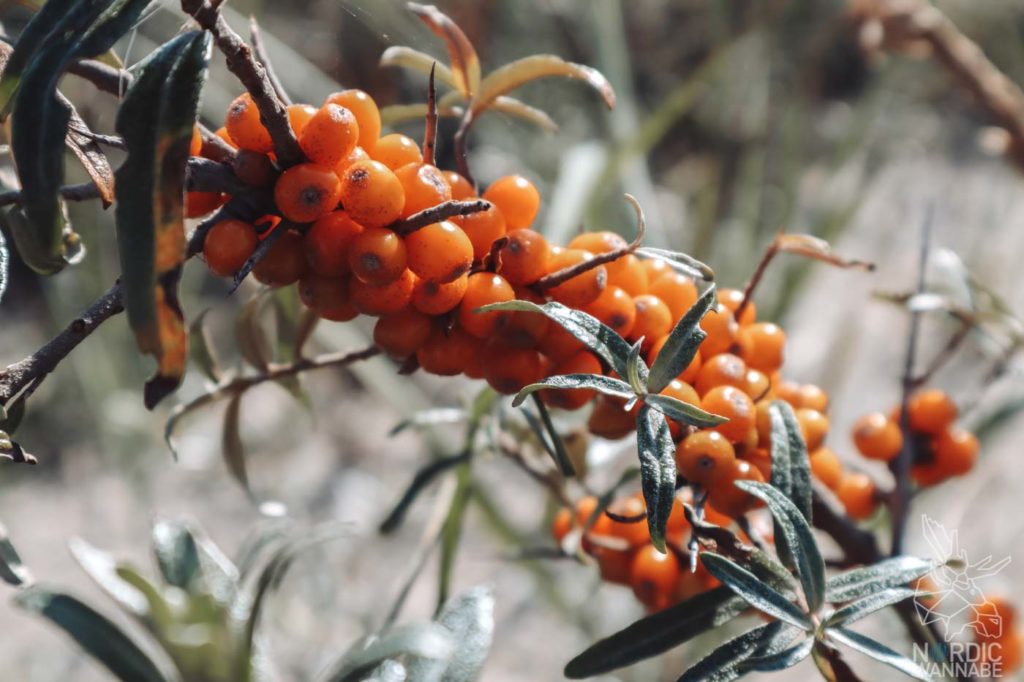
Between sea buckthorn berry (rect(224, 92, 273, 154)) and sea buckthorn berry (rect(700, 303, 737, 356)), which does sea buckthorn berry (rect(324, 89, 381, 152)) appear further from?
sea buckthorn berry (rect(700, 303, 737, 356))

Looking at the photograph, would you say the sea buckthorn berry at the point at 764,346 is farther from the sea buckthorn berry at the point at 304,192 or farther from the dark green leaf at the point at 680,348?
the sea buckthorn berry at the point at 304,192

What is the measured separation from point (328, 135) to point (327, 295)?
0.26 ft

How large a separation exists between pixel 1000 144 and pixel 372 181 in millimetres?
842

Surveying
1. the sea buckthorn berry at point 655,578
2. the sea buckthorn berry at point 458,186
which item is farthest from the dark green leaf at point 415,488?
the sea buckthorn berry at point 458,186

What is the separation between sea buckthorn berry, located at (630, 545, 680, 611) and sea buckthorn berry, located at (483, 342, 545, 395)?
0.60 feet

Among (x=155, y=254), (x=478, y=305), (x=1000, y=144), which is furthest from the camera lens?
(x=1000, y=144)

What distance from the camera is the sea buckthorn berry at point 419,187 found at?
39 centimetres

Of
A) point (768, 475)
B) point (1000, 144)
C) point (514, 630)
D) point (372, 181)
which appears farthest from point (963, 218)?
point (372, 181)

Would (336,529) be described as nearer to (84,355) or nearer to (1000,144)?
(1000,144)

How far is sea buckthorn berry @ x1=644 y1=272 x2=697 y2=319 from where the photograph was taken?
0.46 meters

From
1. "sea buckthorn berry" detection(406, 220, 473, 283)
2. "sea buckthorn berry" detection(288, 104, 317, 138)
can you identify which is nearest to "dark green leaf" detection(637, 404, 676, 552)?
"sea buckthorn berry" detection(406, 220, 473, 283)

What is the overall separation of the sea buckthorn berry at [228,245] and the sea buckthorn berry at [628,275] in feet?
0.62

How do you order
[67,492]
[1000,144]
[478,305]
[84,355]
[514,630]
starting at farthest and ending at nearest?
[67,492], [84,355], [514,630], [1000,144], [478,305]

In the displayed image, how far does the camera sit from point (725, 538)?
41 cm
